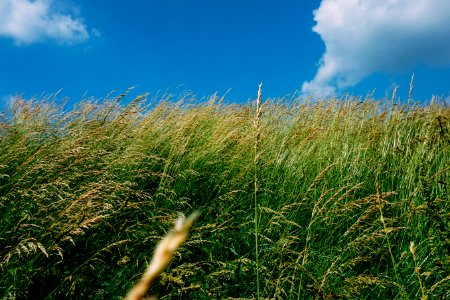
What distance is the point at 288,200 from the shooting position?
373 cm

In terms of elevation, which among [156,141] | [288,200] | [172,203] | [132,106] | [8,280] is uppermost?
[132,106]

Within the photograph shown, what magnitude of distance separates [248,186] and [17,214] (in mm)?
1994

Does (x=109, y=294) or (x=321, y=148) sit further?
(x=321, y=148)

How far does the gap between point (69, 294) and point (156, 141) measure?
250 cm

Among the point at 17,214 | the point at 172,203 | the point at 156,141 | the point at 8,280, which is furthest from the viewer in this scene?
the point at 156,141

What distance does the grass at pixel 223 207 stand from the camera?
2422mm

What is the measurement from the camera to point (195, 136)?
505cm

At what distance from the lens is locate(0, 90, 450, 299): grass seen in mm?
2422

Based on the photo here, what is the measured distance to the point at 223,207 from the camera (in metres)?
3.61

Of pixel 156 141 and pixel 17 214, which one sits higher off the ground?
pixel 156 141

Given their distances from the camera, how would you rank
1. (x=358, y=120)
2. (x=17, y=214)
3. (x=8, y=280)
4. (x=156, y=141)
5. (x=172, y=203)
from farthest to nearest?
(x=358, y=120), (x=156, y=141), (x=172, y=203), (x=17, y=214), (x=8, y=280)

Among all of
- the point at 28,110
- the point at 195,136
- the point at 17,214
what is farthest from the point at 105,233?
the point at 28,110

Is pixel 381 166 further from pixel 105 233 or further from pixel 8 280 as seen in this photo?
pixel 8 280

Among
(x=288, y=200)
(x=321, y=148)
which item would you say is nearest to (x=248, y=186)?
(x=288, y=200)
